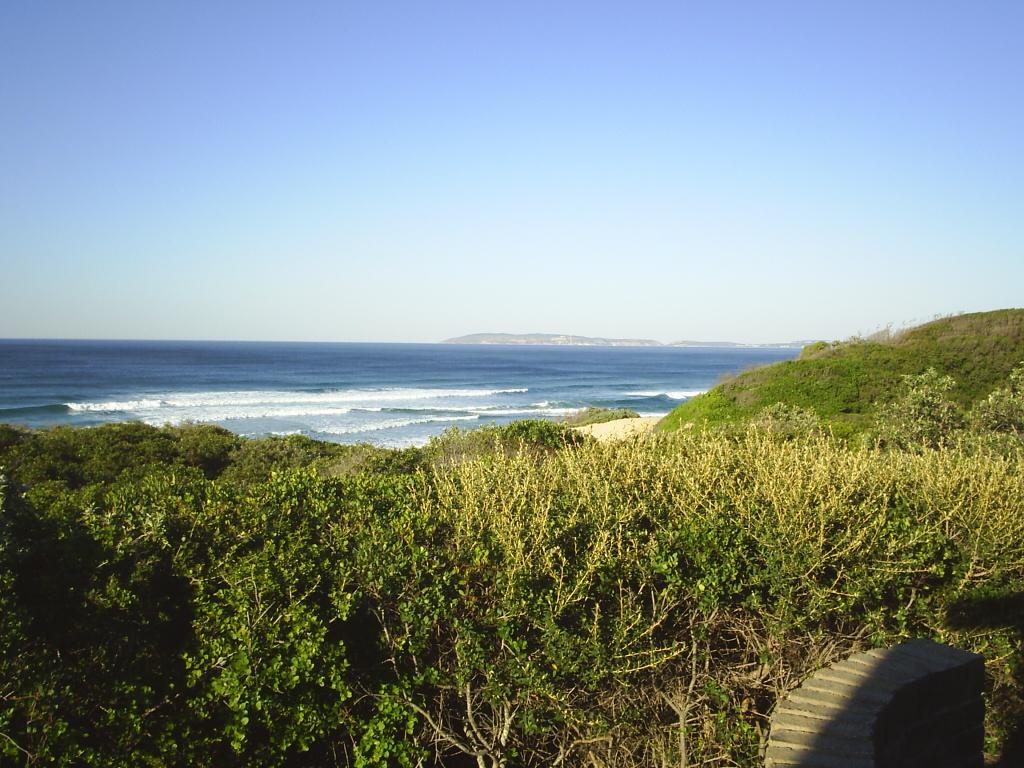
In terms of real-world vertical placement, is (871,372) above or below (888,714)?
above

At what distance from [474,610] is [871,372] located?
2855 centimetres

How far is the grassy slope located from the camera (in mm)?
26359

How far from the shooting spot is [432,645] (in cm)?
472

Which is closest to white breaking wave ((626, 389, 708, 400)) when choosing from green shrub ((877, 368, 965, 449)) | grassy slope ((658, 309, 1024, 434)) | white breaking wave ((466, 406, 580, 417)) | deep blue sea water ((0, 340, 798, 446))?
deep blue sea water ((0, 340, 798, 446))

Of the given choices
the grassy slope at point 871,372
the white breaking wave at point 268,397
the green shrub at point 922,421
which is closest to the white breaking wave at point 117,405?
the white breaking wave at point 268,397

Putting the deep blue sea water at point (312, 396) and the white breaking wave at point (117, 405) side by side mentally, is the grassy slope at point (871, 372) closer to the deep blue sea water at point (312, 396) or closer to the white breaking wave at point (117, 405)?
the deep blue sea water at point (312, 396)

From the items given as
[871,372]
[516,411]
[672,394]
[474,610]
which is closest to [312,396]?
[516,411]

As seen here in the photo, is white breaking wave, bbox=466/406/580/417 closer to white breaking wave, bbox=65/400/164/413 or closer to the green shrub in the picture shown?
white breaking wave, bbox=65/400/164/413

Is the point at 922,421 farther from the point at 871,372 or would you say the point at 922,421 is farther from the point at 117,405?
the point at 117,405

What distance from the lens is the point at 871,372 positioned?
2898 centimetres

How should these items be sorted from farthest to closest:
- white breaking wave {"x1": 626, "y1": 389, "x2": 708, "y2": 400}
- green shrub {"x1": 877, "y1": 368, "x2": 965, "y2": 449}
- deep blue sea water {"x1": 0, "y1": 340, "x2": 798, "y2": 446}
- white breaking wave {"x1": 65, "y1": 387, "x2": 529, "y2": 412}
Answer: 1. white breaking wave {"x1": 626, "y1": 389, "x2": 708, "y2": 400}
2. white breaking wave {"x1": 65, "y1": 387, "x2": 529, "y2": 412}
3. deep blue sea water {"x1": 0, "y1": 340, "x2": 798, "y2": 446}
4. green shrub {"x1": 877, "y1": 368, "x2": 965, "y2": 449}

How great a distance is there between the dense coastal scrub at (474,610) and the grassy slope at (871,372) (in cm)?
1790

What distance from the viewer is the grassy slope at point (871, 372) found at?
2636 centimetres

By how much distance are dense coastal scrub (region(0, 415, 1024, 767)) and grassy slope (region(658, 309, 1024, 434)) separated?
1790 cm
